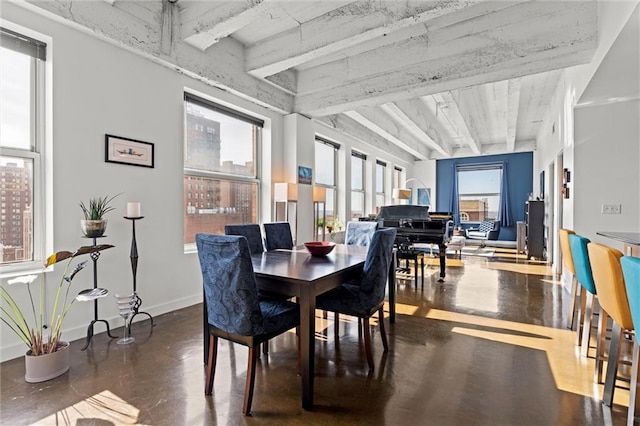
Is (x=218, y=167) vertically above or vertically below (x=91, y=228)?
above

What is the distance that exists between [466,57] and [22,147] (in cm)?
445

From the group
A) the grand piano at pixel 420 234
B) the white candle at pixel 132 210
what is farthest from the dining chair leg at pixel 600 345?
the white candle at pixel 132 210

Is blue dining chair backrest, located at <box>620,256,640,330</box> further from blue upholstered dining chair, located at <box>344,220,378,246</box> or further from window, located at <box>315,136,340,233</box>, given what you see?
window, located at <box>315,136,340,233</box>

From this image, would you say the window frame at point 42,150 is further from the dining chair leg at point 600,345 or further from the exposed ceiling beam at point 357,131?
the dining chair leg at point 600,345

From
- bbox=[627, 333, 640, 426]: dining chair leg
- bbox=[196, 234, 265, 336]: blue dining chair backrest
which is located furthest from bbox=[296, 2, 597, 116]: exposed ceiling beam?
bbox=[196, 234, 265, 336]: blue dining chair backrest

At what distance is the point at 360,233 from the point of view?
3820 millimetres

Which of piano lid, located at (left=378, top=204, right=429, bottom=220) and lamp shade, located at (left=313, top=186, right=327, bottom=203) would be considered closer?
lamp shade, located at (left=313, top=186, right=327, bottom=203)

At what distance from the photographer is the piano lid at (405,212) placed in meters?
6.26

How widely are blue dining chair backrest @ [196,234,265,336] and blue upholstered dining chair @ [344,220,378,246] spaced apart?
2.06 metres

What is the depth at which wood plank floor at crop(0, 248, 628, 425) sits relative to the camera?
72.1 inches

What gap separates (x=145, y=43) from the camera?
10.6 ft

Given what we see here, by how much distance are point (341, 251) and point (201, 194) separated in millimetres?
2117

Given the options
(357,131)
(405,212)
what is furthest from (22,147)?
(357,131)

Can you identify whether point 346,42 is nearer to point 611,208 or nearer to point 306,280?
point 306,280
